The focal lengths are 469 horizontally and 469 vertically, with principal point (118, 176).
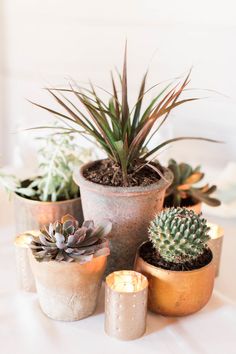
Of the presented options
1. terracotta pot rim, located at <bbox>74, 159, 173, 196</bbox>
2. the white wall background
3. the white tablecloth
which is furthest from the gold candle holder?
the white wall background

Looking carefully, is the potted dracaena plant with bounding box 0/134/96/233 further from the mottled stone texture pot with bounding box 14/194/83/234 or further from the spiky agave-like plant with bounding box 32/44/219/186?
the spiky agave-like plant with bounding box 32/44/219/186

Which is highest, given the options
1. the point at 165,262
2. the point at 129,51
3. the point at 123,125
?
the point at 129,51

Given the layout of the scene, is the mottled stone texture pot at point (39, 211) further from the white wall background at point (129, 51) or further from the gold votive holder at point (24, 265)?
the white wall background at point (129, 51)

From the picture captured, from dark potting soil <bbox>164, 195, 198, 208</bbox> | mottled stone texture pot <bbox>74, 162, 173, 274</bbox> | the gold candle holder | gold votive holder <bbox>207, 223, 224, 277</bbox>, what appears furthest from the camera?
dark potting soil <bbox>164, 195, 198, 208</bbox>

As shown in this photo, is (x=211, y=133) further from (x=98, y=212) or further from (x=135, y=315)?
(x=135, y=315)

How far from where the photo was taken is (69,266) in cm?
82

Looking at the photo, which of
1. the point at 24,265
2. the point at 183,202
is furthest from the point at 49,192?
the point at 183,202

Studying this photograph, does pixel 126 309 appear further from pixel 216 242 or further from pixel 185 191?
pixel 185 191

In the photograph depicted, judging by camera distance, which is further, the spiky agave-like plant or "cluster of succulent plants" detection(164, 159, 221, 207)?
"cluster of succulent plants" detection(164, 159, 221, 207)

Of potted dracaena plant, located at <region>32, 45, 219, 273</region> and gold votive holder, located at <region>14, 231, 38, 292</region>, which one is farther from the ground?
potted dracaena plant, located at <region>32, 45, 219, 273</region>

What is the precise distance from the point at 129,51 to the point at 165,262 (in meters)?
1.25

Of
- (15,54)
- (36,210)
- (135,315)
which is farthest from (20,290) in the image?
(15,54)

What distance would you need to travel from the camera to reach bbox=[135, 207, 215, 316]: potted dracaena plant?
83 centimetres

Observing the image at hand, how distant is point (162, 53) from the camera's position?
6.07 ft
